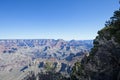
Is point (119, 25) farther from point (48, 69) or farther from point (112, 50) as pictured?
point (48, 69)

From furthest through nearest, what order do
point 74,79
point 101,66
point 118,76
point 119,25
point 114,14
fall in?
point 74,79 < point 114,14 < point 119,25 < point 101,66 < point 118,76

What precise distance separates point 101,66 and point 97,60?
1.41 meters

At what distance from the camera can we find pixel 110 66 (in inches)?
1356

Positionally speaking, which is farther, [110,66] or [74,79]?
[74,79]

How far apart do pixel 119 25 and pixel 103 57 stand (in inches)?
583

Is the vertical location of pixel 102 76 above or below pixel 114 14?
below

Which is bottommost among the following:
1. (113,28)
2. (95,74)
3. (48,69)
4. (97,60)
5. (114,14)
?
(48,69)

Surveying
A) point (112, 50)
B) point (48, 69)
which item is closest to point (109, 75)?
point (112, 50)

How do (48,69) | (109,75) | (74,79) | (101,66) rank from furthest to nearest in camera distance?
1. (48,69)
2. (74,79)
3. (101,66)
4. (109,75)

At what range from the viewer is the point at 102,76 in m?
36.2

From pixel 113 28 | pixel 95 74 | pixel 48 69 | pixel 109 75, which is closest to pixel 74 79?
pixel 113 28

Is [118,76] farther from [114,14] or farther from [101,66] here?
[114,14]

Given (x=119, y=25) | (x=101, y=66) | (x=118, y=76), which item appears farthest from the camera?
(x=119, y=25)

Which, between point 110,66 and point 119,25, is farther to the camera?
point 119,25
